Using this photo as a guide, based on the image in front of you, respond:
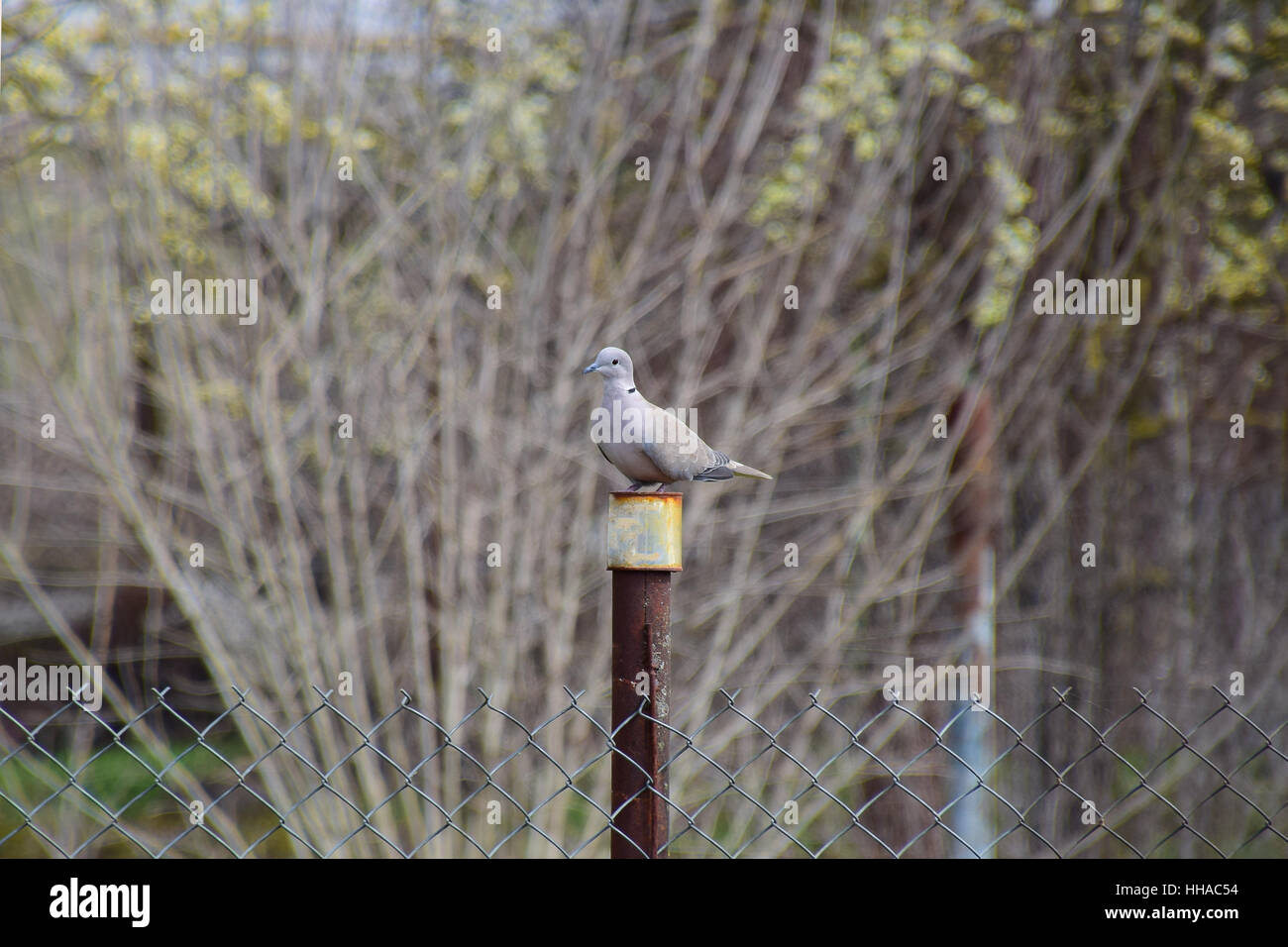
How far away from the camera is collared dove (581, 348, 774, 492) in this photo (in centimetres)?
214

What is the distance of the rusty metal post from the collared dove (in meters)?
0.37

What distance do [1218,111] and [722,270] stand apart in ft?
8.63

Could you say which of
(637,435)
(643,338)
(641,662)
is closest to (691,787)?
(643,338)

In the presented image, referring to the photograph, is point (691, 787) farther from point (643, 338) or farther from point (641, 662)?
point (641, 662)

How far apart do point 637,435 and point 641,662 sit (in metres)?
0.55

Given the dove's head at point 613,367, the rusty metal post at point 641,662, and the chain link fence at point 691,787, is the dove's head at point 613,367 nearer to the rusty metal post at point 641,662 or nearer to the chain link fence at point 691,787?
the rusty metal post at point 641,662

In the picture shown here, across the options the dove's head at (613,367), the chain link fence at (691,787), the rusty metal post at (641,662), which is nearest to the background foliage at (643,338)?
the chain link fence at (691,787)

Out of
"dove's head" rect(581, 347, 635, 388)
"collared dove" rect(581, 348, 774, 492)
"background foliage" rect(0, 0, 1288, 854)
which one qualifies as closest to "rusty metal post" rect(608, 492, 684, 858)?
"collared dove" rect(581, 348, 774, 492)

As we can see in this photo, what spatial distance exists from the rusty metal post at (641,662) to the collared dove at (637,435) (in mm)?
374

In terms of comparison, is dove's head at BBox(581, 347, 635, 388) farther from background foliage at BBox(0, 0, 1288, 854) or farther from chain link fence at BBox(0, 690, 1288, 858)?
chain link fence at BBox(0, 690, 1288, 858)

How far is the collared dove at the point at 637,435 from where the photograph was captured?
2.14 m

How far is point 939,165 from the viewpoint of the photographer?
506cm

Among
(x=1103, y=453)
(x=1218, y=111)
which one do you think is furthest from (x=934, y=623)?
(x=1218, y=111)

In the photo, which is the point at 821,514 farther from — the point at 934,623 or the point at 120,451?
the point at 120,451
